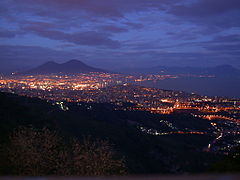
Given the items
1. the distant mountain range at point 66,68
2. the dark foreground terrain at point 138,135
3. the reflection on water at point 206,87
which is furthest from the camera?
the distant mountain range at point 66,68

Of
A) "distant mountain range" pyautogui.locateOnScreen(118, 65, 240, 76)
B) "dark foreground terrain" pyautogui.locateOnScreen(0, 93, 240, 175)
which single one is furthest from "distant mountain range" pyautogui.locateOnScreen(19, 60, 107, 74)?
"dark foreground terrain" pyautogui.locateOnScreen(0, 93, 240, 175)

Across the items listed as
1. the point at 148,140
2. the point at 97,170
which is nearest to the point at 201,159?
the point at 148,140

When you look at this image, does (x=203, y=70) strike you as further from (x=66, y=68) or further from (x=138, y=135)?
(x=138, y=135)

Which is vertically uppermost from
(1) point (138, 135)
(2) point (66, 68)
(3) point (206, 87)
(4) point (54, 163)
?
(2) point (66, 68)

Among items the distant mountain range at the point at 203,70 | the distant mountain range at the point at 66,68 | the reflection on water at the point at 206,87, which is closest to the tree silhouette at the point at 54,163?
the reflection on water at the point at 206,87

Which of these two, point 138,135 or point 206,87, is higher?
point 206,87

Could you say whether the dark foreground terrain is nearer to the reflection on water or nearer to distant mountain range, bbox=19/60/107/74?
the reflection on water

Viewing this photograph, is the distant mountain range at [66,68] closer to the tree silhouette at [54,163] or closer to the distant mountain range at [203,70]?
the distant mountain range at [203,70]

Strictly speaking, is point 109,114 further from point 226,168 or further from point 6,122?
point 226,168

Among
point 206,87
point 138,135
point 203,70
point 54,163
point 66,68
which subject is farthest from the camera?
point 203,70

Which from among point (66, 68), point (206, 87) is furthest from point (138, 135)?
point (66, 68)

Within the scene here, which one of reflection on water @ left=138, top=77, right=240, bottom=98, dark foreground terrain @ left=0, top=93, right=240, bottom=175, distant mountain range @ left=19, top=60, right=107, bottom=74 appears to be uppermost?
distant mountain range @ left=19, top=60, right=107, bottom=74
